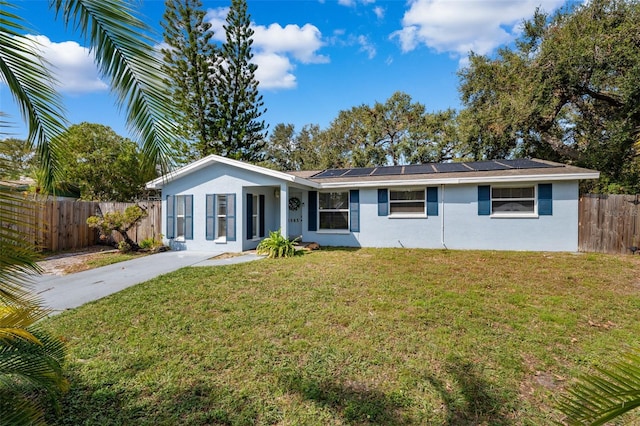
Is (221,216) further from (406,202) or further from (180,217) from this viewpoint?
(406,202)

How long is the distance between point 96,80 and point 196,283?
534 cm

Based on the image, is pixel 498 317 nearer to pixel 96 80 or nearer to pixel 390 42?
pixel 96 80

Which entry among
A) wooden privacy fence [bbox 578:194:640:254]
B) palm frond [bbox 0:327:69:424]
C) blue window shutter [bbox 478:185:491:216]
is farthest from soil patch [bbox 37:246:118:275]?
wooden privacy fence [bbox 578:194:640:254]

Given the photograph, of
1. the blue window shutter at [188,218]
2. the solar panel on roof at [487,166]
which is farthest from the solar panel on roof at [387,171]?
the blue window shutter at [188,218]

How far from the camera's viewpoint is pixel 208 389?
10.3 feet

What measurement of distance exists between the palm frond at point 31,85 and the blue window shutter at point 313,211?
9.99m

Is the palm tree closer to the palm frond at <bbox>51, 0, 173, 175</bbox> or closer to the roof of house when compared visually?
the palm frond at <bbox>51, 0, 173, 175</bbox>

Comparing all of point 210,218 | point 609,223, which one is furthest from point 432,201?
point 210,218

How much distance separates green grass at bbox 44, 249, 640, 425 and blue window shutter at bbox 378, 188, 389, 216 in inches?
181

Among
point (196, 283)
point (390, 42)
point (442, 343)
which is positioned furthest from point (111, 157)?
point (442, 343)

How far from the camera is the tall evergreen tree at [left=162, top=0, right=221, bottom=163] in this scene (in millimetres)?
15719

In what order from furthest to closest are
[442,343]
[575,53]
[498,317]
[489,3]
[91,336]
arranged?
[575,53], [489,3], [498,317], [91,336], [442,343]

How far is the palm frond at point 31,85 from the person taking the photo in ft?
5.13

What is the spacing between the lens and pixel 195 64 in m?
18.8
